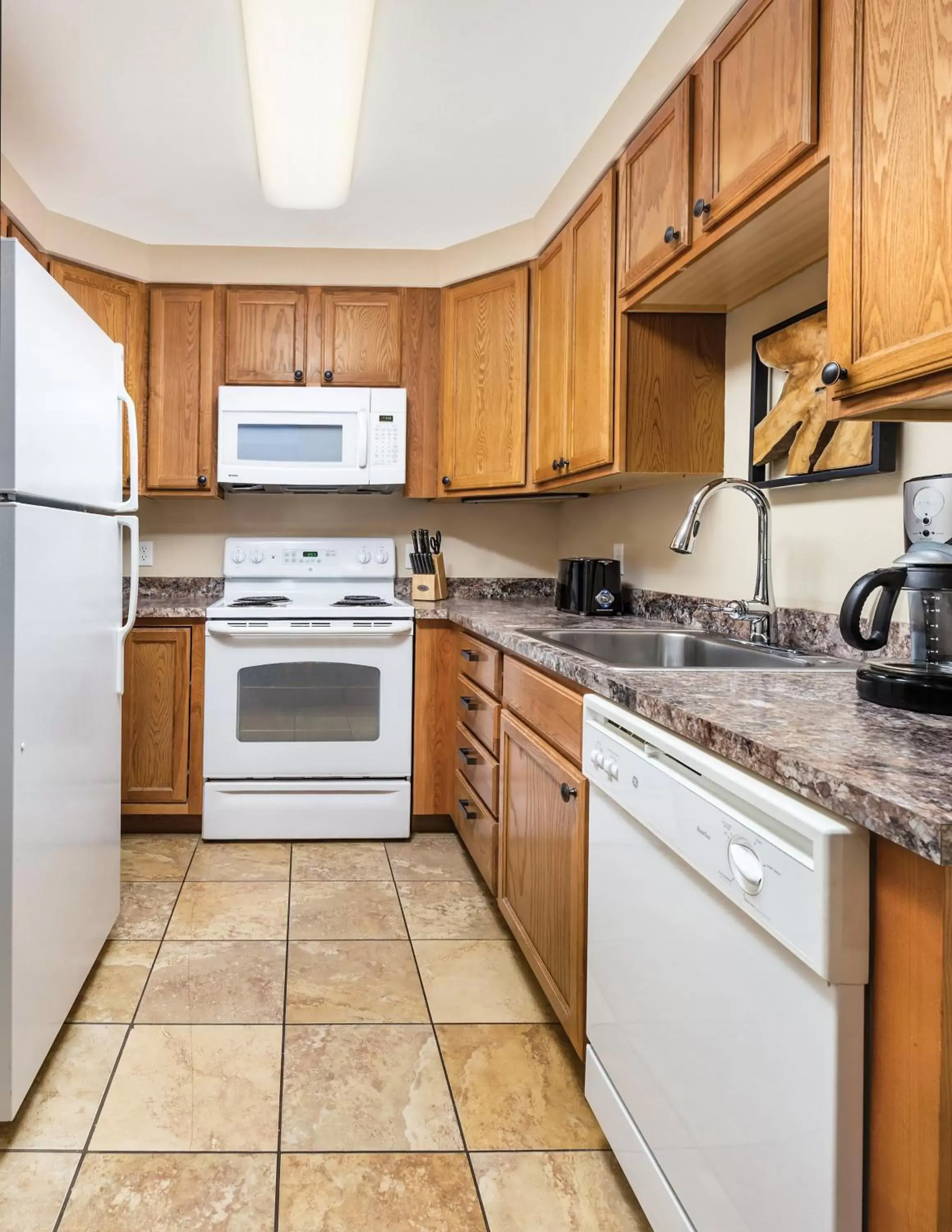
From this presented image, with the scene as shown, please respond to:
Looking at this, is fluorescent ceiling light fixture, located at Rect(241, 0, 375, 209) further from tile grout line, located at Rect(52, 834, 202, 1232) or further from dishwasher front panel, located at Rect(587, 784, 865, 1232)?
tile grout line, located at Rect(52, 834, 202, 1232)

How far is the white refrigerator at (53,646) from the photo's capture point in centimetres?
145

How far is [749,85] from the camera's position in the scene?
1.59 metres

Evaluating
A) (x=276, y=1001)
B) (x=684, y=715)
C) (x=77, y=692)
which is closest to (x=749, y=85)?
(x=684, y=715)

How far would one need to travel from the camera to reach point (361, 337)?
3492 mm

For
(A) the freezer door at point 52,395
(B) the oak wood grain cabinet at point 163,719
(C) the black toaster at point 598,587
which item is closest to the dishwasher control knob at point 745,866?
(A) the freezer door at point 52,395

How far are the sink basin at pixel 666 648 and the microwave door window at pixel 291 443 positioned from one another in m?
1.53

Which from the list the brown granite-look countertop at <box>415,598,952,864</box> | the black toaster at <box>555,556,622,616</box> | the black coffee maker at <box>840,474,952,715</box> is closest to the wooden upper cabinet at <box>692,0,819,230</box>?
the black coffee maker at <box>840,474,952,715</box>

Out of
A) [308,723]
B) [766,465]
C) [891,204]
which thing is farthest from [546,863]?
[308,723]

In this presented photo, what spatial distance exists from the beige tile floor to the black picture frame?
134 centimetres

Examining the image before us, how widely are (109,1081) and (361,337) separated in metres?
2.75

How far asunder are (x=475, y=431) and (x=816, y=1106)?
9.45 feet

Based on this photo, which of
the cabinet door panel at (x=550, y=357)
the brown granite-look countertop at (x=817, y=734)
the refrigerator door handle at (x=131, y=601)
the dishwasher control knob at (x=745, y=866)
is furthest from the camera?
the cabinet door panel at (x=550, y=357)

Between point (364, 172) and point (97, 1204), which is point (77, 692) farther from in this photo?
point (364, 172)

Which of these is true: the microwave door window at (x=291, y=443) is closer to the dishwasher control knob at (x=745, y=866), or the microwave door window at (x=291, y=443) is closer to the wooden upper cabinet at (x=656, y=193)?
the wooden upper cabinet at (x=656, y=193)
